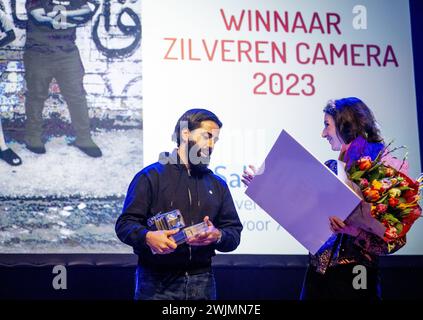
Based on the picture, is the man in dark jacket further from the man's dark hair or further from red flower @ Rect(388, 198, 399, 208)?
red flower @ Rect(388, 198, 399, 208)

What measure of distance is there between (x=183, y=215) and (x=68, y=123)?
1.24 metres

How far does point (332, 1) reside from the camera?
12.7 feet

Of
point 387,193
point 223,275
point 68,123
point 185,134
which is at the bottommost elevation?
point 223,275

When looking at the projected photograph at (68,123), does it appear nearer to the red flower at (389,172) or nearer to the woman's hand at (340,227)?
the woman's hand at (340,227)

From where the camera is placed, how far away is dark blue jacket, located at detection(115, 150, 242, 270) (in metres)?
2.57

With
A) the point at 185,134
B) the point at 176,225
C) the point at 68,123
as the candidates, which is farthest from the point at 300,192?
the point at 68,123

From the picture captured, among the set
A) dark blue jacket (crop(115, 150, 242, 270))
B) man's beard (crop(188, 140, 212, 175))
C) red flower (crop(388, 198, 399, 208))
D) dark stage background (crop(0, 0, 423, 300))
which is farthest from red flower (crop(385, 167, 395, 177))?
dark stage background (crop(0, 0, 423, 300))

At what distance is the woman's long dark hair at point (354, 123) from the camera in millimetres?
2703

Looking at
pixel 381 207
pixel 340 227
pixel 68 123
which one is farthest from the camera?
pixel 68 123

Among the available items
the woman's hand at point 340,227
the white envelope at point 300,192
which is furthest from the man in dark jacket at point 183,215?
the woman's hand at point 340,227

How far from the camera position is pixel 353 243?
8.50 ft

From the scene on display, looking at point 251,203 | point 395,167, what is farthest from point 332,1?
point 395,167

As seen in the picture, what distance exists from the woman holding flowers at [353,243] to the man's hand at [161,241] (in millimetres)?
491

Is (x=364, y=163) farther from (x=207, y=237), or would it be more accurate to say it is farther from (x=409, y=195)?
(x=207, y=237)
